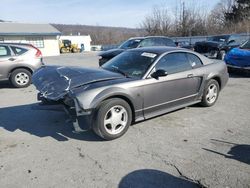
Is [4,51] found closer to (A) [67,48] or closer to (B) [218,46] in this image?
(B) [218,46]

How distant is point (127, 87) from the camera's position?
14.6 ft

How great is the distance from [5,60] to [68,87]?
556cm

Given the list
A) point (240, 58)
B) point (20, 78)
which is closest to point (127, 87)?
point (20, 78)

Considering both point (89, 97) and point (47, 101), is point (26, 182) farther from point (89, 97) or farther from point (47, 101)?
point (47, 101)

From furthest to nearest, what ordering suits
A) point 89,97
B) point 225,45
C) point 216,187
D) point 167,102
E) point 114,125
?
point 225,45 → point 167,102 → point 114,125 → point 89,97 → point 216,187

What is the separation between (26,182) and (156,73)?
112 inches

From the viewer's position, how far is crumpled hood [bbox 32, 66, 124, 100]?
14.0 ft

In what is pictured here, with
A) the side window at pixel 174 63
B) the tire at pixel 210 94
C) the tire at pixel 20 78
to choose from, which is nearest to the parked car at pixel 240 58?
the tire at pixel 210 94

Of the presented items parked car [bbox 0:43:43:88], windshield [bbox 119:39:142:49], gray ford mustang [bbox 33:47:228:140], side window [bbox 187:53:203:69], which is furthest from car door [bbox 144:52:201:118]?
windshield [bbox 119:39:142:49]

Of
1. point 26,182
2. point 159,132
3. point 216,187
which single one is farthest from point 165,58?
point 26,182

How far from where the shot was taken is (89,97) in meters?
4.00

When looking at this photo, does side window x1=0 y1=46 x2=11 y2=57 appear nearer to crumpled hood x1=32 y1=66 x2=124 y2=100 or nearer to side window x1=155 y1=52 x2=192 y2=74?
crumpled hood x1=32 y1=66 x2=124 y2=100

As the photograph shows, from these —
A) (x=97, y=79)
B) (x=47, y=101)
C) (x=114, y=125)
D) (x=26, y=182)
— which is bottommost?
(x=26, y=182)

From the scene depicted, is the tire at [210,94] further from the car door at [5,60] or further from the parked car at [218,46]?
the parked car at [218,46]
